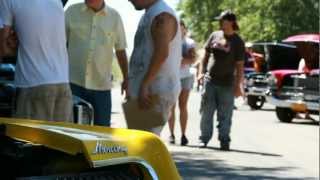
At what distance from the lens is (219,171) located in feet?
29.8

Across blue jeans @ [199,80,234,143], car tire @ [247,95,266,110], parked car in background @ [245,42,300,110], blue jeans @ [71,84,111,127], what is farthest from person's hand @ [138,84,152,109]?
car tire @ [247,95,266,110]

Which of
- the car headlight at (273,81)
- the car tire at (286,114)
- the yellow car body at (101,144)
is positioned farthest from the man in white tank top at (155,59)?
the car headlight at (273,81)

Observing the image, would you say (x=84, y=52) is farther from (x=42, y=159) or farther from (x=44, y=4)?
(x=42, y=159)

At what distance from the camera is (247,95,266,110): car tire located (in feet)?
74.1

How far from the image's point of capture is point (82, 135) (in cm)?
325

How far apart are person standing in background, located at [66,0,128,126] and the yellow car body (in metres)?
2.88

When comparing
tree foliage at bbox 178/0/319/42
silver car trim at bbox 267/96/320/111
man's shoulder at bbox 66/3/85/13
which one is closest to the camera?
man's shoulder at bbox 66/3/85/13

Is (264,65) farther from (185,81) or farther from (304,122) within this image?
(185,81)

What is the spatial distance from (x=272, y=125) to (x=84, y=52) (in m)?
10.2

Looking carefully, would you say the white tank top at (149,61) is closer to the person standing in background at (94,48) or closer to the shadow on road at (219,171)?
the person standing in background at (94,48)

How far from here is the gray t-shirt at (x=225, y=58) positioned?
10.9 metres

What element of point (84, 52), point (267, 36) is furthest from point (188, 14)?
point (84, 52)

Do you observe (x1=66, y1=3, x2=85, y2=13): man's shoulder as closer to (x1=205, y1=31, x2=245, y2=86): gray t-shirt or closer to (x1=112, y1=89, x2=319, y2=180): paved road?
(x1=112, y1=89, x2=319, y2=180): paved road

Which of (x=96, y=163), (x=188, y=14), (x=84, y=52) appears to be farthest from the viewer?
(x=188, y=14)
